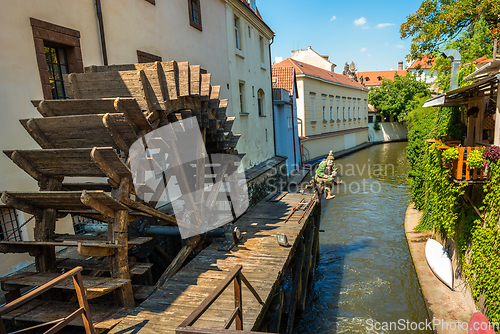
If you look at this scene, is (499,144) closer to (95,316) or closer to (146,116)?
(146,116)

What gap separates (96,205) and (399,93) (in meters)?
38.2

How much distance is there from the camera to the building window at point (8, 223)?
4.84 meters

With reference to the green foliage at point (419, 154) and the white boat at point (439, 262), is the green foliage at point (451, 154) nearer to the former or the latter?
the white boat at point (439, 262)

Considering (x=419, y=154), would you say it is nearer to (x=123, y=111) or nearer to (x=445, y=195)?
(x=445, y=195)

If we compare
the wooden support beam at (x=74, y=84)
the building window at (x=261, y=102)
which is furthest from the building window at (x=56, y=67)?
the building window at (x=261, y=102)

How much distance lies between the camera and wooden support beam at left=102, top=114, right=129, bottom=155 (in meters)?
4.02

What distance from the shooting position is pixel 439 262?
25.4ft

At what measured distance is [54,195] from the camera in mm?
3965

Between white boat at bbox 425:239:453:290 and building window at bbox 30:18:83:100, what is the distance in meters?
8.82

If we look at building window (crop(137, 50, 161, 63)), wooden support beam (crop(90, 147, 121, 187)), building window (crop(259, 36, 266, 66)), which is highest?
building window (crop(259, 36, 266, 66))

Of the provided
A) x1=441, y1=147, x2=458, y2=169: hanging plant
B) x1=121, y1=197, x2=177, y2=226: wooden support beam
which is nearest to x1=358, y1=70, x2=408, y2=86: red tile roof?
x1=441, y1=147, x2=458, y2=169: hanging plant

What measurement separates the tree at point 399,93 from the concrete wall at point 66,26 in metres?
31.6

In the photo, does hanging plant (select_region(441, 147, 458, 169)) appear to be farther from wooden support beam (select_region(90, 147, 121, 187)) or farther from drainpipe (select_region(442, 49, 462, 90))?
wooden support beam (select_region(90, 147, 121, 187))

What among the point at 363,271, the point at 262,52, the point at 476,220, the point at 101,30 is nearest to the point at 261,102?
the point at 262,52
